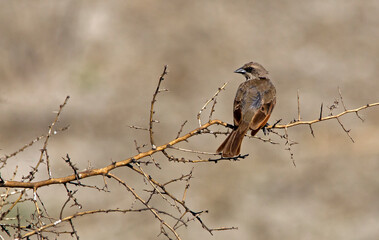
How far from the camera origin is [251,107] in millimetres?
7441

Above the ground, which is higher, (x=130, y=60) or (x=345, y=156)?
(x=130, y=60)

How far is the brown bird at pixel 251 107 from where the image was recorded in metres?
6.54

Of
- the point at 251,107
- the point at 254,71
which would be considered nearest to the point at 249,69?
the point at 254,71

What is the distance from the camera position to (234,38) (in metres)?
17.7

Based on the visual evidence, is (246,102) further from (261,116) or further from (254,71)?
(254,71)

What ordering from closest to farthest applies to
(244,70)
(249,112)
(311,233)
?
(249,112), (244,70), (311,233)

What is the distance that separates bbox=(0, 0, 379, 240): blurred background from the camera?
532 inches

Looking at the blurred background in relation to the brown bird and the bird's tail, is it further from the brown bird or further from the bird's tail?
the bird's tail

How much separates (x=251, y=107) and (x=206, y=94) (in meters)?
8.79

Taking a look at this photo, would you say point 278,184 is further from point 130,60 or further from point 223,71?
point 130,60

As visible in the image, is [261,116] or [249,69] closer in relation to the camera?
[261,116]

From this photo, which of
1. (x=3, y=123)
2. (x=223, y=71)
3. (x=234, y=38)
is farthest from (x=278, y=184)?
(x=3, y=123)

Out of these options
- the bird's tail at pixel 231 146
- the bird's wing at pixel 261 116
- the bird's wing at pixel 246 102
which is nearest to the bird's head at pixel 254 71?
the bird's wing at pixel 246 102

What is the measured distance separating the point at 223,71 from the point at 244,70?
8198 mm
